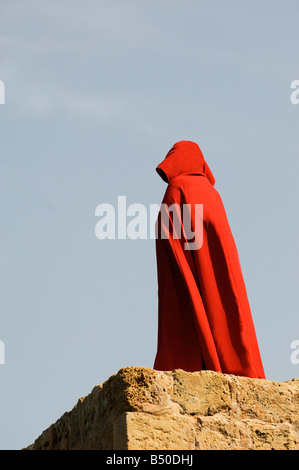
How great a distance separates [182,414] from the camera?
4.66m

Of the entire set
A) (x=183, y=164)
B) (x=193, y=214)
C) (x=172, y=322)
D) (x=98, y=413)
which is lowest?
(x=98, y=413)

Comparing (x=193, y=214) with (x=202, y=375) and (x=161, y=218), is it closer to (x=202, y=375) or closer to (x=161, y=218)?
(x=161, y=218)

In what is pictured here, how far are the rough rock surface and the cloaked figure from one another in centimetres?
64

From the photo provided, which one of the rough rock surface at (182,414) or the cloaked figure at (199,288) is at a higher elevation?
the cloaked figure at (199,288)

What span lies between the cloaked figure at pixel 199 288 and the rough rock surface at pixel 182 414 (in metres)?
0.64

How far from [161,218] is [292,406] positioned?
191 cm

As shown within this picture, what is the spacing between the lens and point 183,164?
667 cm

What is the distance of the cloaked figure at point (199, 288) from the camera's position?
5.71 metres

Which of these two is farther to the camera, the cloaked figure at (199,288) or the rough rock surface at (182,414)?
the cloaked figure at (199,288)

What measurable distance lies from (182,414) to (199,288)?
1.52 meters

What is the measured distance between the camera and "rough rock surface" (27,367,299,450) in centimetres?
450

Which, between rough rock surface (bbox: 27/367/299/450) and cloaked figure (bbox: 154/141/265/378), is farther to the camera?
cloaked figure (bbox: 154/141/265/378)
